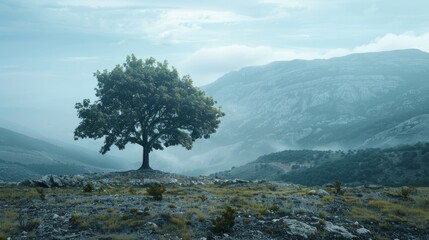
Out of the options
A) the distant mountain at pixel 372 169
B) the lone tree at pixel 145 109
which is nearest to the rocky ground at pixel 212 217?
the lone tree at pixel 145 109

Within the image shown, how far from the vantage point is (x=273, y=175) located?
135 metres

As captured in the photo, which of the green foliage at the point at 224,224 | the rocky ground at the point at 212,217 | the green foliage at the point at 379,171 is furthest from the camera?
the green foliage at the point at 379,171

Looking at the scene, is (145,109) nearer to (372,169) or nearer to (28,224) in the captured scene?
(28,224)

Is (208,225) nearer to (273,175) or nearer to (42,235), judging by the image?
(42,235)

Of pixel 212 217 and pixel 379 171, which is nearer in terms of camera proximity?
pixel 212 217

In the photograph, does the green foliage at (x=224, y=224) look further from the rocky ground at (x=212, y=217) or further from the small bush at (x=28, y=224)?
the small bush at (x=28, y=224)

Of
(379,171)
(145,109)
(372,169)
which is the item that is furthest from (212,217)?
(372,169)

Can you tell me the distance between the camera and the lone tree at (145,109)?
163 feet

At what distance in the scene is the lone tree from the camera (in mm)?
49625

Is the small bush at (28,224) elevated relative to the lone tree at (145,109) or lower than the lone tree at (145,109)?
lower

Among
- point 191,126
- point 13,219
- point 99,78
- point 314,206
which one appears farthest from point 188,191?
point 99,78

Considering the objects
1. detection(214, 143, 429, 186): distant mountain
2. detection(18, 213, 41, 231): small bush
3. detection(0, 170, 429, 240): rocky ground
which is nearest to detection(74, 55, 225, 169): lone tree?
detection(0, 170, 429, 240): rocky ground

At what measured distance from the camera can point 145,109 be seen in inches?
2117

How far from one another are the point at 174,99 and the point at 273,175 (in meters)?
92.3
